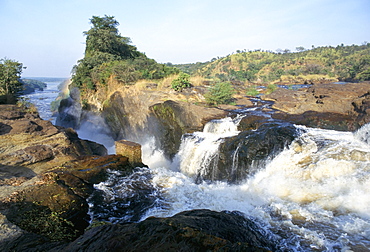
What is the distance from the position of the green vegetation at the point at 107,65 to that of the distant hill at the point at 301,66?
9.53 metres

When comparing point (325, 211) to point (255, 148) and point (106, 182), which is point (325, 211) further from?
point (106, 182)

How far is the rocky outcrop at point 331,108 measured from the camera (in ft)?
24.8

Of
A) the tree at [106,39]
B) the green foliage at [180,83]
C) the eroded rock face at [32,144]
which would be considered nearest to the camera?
the eroded rock face at [32,144]

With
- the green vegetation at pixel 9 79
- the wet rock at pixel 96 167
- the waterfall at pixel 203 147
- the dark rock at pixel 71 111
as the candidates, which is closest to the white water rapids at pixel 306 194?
the waterfall at pixel 203 147

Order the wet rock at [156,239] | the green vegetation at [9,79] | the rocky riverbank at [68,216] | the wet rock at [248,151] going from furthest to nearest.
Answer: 1. the green vegetation at [9,79]
2. the wet rock at [248,151]
3. the rocky riverbank at [68,216]
4. the wet rock at [156,239]

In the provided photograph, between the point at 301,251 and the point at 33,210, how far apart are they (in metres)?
3.85

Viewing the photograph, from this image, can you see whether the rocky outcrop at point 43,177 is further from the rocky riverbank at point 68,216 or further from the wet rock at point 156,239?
the wet rock at point 156,239

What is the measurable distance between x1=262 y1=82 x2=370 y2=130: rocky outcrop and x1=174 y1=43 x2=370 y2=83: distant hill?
16.9 metres

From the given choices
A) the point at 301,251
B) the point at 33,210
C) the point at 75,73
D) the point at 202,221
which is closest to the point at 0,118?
the point at 33,210

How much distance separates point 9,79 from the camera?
459 inches

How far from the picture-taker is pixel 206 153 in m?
7.71

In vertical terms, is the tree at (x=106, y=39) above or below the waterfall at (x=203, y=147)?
above

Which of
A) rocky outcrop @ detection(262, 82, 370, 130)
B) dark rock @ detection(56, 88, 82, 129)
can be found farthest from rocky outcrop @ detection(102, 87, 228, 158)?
dark rock @ detection(56, 88, 82, 129)

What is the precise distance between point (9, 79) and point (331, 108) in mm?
15067
